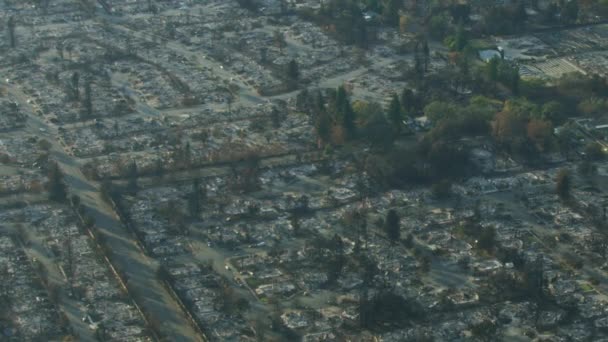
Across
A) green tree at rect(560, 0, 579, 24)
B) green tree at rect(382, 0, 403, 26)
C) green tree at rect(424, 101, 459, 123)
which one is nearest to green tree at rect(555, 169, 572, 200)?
green tree at rect(424, 101, 459, 123)

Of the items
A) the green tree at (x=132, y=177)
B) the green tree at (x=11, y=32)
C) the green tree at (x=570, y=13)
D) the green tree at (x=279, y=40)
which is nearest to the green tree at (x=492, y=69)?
the green tree at (x=570, y=13)

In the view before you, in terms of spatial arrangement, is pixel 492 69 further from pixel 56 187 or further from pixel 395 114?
pixel 56 187

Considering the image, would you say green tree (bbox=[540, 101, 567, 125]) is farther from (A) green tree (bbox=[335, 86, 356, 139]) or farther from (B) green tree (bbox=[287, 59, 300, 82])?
(B) green tree (bbox=[287, 59, 300, 82])

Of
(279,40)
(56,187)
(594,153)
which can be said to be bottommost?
(56,187)

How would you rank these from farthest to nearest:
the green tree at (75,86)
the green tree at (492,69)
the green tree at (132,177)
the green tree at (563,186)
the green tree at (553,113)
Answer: the green tree at (492,69), the green tree at (75,86), the green tree at (553,113), the green tree at (132,177), the green tree at (563,186)

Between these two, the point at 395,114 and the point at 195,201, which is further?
the point at 395,114

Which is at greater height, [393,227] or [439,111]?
[439,111]

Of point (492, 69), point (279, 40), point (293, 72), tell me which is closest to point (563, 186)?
point (492, 69)

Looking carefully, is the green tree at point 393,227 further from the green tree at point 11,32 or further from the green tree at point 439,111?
the green tree at point 11,32
